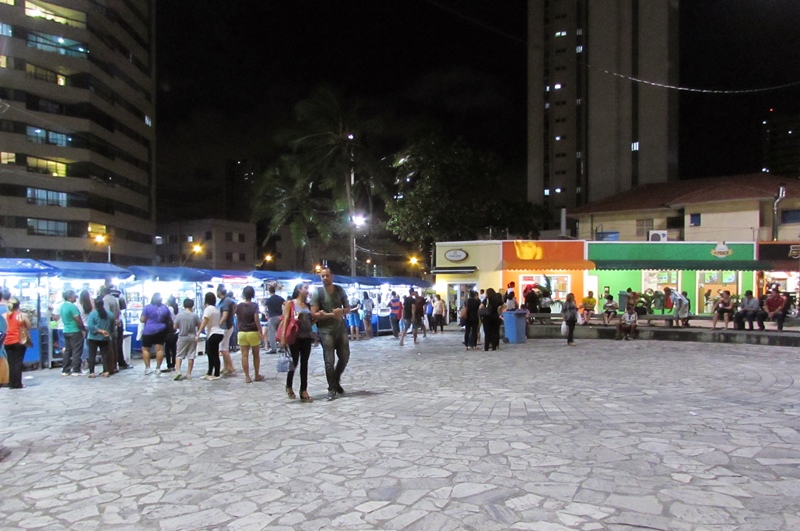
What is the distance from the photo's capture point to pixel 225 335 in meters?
10.1

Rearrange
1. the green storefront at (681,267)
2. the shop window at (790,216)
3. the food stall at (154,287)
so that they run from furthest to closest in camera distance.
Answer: the shop window at (790,216) < the green storefront at (681,267) < the food stall at (154,287)

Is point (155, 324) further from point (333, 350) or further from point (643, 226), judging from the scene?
point (643, 226)

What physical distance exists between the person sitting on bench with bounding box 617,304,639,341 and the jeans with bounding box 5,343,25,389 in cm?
1533

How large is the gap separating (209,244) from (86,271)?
52.6 metres

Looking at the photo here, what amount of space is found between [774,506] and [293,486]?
3.49 metres

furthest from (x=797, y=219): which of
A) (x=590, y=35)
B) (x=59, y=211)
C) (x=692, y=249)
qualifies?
(x=59, y=211)

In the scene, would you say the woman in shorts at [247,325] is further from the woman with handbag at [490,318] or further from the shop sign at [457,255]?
the shop sign at [457,255]

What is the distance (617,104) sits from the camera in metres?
56.6

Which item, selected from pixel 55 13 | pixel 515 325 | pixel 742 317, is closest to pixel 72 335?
pixel 515 325

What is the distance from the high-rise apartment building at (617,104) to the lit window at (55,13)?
39216 mm

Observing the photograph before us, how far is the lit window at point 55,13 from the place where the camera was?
147ft

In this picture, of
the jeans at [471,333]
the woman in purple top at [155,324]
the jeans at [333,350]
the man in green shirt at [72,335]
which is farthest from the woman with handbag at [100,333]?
the jeans at [471,333]

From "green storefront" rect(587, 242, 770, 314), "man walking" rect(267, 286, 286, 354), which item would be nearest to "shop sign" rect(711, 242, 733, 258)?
"green storefront" rect(587, 242, 770, 314)

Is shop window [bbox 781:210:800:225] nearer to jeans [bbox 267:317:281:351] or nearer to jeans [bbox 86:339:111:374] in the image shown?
jeans [bbox 267:317:281:351]
